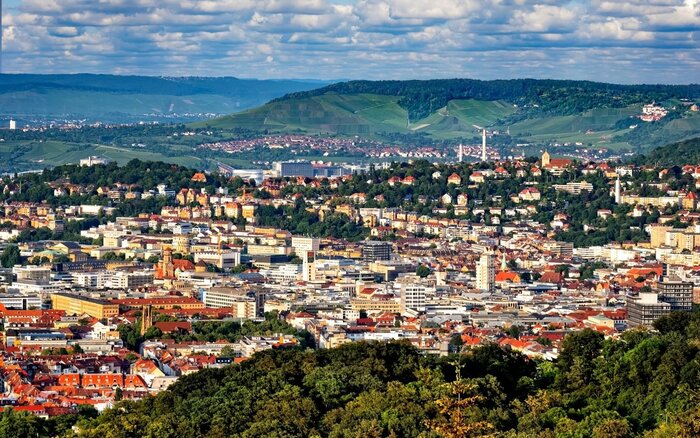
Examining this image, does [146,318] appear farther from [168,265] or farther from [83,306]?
[168,265]

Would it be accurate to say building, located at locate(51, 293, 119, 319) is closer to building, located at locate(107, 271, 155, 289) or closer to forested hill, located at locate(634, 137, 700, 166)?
building, located at locate(107, 271, 155, 289)

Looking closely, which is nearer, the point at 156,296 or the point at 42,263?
the point at 156,296

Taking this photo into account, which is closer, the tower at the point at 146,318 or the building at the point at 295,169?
the tower at the point at 146,318

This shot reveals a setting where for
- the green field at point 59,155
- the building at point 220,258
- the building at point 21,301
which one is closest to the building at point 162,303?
the building at point 21,301

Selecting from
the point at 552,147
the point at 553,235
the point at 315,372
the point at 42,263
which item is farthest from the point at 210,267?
the point at 552,147

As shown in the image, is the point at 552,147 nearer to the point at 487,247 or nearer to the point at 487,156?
the point at 487,156

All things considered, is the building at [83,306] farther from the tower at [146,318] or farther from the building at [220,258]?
the building at [220,258]
